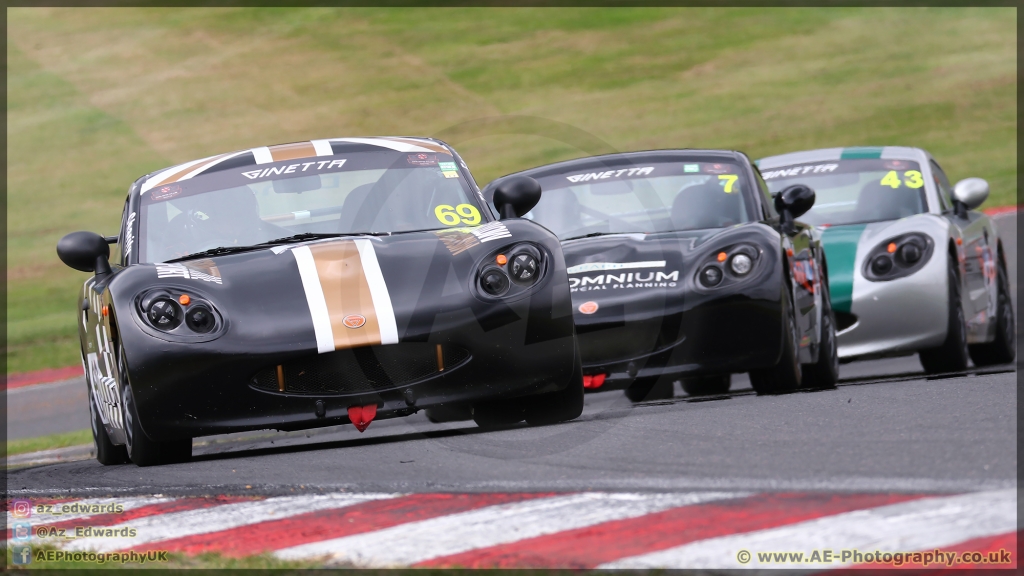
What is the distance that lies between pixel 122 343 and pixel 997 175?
22436 millimetres

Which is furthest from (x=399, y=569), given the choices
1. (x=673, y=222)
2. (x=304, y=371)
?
(x=673, y=222)

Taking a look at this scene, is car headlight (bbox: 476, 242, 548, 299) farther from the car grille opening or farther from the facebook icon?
the facebook icon

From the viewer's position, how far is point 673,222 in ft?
25.7

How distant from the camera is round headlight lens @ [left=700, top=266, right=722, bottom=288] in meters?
6.84

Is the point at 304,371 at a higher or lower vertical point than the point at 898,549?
lower

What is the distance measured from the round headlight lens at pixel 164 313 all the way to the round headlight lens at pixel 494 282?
1177 mm

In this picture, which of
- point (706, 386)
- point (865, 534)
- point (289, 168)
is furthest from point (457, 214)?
point (706, 386)

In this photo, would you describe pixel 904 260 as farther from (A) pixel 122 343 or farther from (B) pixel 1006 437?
(A) pixel 122 343

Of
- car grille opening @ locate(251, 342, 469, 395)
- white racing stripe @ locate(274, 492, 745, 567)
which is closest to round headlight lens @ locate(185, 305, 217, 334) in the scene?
car grille opening @ locate(251, 342, 469, 395)

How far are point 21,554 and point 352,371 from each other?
1.62 meters

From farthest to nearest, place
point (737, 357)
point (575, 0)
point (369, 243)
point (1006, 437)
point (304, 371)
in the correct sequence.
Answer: point (575, 0) → point (737, 357) → point (369, 243) → point (304, 371) → point (1006, 437)

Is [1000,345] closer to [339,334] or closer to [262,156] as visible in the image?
[262,156]

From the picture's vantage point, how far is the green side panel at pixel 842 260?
8469 millimetres

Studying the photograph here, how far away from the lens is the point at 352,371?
5.41m
